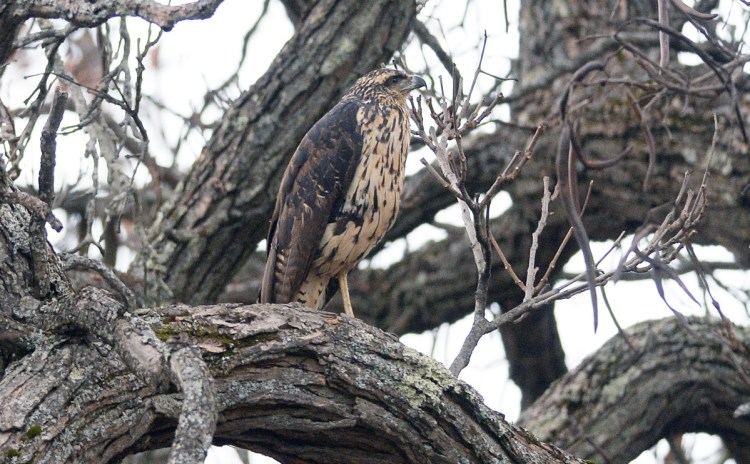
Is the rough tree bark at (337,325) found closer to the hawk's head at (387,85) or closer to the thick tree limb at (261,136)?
the thick tree limb at (261,136)

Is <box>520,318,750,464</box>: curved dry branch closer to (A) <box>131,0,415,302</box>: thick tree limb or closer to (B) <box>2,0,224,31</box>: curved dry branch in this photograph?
(A) <box>131,0,415,302</box>: thick tree limb

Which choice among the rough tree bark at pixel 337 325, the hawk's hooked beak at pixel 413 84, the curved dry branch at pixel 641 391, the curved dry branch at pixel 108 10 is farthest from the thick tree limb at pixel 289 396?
the hawk's hooked beak at pixel 413 84

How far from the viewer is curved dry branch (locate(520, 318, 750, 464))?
17.1 feet

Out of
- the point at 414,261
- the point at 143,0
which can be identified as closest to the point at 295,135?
the point at 414,261

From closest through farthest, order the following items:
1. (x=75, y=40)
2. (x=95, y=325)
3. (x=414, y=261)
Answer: (x=95, y=325)
(x=414, y=261)
(x=75, y=40)

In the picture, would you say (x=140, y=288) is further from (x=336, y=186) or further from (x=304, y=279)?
(x=336, y=186)

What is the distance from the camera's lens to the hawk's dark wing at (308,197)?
4.78 m

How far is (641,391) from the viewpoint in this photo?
207 inches

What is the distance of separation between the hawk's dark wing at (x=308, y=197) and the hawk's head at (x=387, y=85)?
12.1 inches

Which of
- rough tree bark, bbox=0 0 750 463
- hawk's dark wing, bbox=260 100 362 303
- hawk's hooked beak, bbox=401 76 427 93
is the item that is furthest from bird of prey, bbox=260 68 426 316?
rough tree bark, bbox=0 0 750 463

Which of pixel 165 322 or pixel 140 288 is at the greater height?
pixel 140 288

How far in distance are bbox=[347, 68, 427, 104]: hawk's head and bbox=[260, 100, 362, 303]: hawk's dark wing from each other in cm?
31

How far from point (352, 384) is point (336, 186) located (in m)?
1.91

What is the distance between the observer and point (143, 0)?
2.97m
